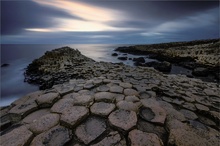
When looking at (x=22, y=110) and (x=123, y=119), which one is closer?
(x=123, y=119)

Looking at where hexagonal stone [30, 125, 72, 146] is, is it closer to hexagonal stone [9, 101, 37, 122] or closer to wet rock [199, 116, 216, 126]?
hexagonal stone [9, 101, 37, 122]

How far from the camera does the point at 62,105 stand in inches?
90.8

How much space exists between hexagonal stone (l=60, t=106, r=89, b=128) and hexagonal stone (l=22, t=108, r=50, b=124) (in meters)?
0.37

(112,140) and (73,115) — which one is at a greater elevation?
(73,115)

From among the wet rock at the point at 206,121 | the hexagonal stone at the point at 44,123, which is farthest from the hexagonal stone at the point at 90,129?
→ the wet rock at the point at 206,121

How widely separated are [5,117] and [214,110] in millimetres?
3751

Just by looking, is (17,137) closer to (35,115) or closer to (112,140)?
(35,115)

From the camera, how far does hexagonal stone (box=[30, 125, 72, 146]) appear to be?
1.61m

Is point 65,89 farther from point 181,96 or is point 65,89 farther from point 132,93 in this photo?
point 181,96

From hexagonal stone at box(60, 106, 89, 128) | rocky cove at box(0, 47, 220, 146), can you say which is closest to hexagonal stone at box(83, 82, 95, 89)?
rocky cove at box(0, 47, 220, 146)

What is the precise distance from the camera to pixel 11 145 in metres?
1.55

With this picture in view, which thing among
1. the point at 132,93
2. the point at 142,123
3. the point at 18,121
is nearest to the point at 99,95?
the point at 132,93

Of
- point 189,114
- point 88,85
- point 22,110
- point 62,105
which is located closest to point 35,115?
point 22,110

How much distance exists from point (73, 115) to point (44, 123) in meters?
0.39
